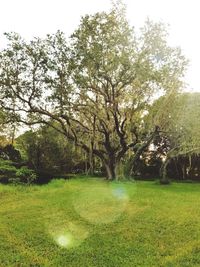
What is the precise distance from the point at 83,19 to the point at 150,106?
8.62 meters

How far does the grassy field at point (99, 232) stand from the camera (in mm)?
10977

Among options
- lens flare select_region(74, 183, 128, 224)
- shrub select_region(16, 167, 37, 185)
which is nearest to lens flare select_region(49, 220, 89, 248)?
lens flare select_region(74, 183, 128, 224)

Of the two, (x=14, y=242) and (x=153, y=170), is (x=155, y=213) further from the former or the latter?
(x=153, y=170)

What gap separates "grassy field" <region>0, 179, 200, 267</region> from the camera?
1098 centimetres

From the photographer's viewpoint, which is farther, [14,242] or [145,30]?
[145,30]

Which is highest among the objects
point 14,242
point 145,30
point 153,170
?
point 145,30

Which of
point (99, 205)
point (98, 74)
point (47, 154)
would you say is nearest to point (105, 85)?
point (98, 74)

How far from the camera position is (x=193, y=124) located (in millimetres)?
37219

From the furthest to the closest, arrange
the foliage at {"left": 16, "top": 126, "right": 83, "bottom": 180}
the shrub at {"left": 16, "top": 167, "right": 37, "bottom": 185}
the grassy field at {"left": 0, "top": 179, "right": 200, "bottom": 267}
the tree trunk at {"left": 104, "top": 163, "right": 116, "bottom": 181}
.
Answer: the foliage at {"left": 16, "top": 126, "right": 83, "bottom": 180} → the tree trunk at {"left": 104, "top": 163, "right": 116, "bottom": 181} → the shrub at {"left": 16, "top": 167, "right": 37, "bottom": 185} → the grassy field at {"left": 0, "top": 179, "right": 200, "bottom": 267}

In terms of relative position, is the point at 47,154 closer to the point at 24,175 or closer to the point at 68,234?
the point at 24,175

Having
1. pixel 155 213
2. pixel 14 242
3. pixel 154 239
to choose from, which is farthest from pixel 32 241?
pixel 155 213

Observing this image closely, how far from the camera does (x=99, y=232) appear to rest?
1335cm

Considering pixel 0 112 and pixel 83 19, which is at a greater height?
pixel 83 19

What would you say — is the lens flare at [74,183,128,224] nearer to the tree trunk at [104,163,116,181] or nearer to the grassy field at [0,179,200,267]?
the grassy field at [0,179,200,267]
